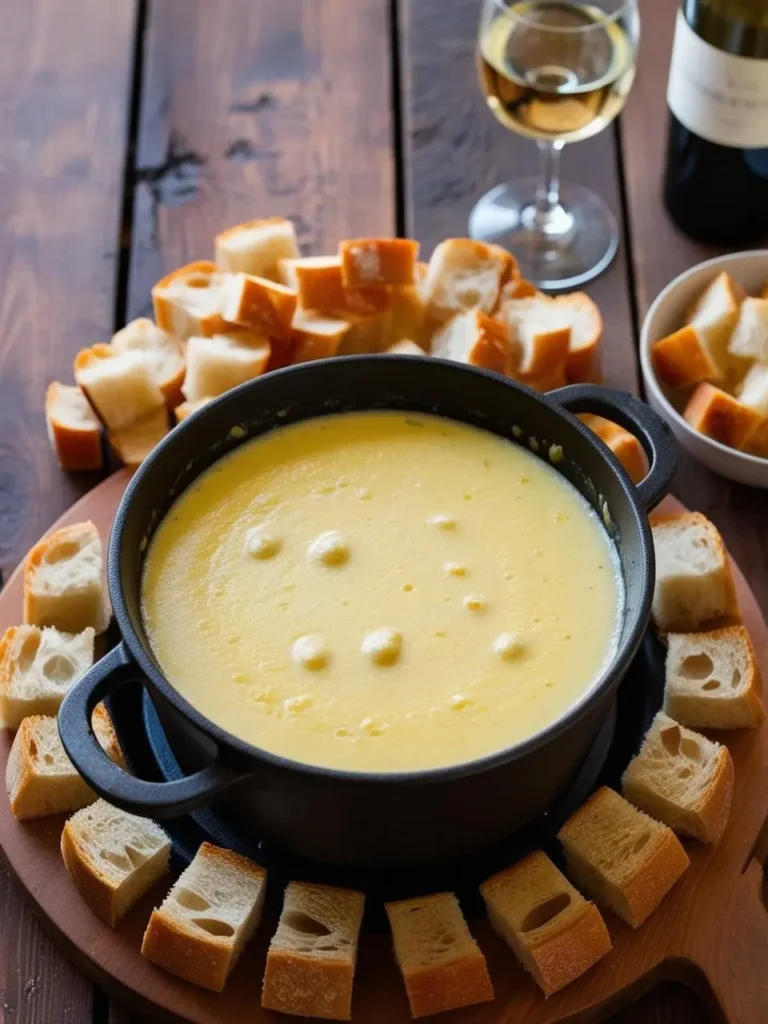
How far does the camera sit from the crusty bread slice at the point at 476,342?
1840mm

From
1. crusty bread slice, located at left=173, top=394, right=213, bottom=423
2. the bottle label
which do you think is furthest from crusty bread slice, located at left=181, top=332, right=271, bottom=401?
the bottle label

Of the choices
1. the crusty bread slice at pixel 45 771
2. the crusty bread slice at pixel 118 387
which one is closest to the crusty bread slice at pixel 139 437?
the crusty bread slice at pixel 118 387

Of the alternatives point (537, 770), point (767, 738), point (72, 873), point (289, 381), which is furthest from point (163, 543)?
point (767, 738)

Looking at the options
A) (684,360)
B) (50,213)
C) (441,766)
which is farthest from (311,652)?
(50,213)

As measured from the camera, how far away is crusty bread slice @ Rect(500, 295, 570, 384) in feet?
6.11

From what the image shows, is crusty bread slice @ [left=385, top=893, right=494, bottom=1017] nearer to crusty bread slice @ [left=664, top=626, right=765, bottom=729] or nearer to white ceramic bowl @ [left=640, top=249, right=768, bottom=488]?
crusty bread slice @ [left=664, top=626, right=765, bottom=729]

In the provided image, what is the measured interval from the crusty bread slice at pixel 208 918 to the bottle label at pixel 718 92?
1.27 metres

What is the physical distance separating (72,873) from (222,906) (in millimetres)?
171

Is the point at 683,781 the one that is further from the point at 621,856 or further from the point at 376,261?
the point at 376,261

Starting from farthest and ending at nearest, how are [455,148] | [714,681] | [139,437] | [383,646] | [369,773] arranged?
[455,148] < [139,437] < [714,681] < [383,646] < [369,773]

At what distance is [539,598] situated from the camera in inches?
59.8

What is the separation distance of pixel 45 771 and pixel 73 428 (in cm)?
57

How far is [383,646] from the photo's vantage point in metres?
1.45

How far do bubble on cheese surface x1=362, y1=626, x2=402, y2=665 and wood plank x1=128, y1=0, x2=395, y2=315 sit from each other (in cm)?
89
